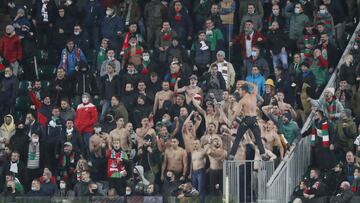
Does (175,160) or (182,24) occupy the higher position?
(182,24)

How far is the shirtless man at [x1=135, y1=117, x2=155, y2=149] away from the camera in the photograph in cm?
4475

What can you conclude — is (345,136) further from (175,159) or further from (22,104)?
(22,104)

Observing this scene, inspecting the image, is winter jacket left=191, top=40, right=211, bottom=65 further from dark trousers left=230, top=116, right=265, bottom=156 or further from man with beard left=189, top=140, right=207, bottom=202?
dark trousers left=230, top=116, right=265, bottom=156

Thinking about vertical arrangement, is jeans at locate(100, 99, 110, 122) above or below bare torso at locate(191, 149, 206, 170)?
above

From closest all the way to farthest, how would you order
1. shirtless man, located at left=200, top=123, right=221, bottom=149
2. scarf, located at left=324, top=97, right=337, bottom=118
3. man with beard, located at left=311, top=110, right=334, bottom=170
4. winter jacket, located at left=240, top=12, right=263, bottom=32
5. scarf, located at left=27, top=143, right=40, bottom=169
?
man with beard, located at left=311, top=110, right=334, bottom=170 → shirtless man, located at left=200, top=123, right=221, bottom=149 → scarf, located at left=324, top=97, right=337, bottom=118 → scarf, located at left=27, top=143, right=40, bottom=169 → winter jacket, located at left=240, top=12, right=263, bottom=32

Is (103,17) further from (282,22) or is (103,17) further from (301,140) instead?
(301,140)

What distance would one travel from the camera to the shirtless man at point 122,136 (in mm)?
44688

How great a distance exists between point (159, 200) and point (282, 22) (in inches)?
295

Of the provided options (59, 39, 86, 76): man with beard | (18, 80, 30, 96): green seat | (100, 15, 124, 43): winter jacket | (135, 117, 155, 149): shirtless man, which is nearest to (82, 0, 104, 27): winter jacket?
(100, 15, 124, 43): winter jacket

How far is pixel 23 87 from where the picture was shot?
48.4 metres

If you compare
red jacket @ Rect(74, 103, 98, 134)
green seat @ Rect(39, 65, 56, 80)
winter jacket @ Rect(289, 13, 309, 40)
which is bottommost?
red jacket @ Rect(74, 103, 98, 134)

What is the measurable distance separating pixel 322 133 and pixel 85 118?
5779mm

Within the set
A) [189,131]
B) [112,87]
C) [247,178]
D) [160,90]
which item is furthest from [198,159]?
[112,87]

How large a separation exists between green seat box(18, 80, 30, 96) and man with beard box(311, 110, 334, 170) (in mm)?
8005
